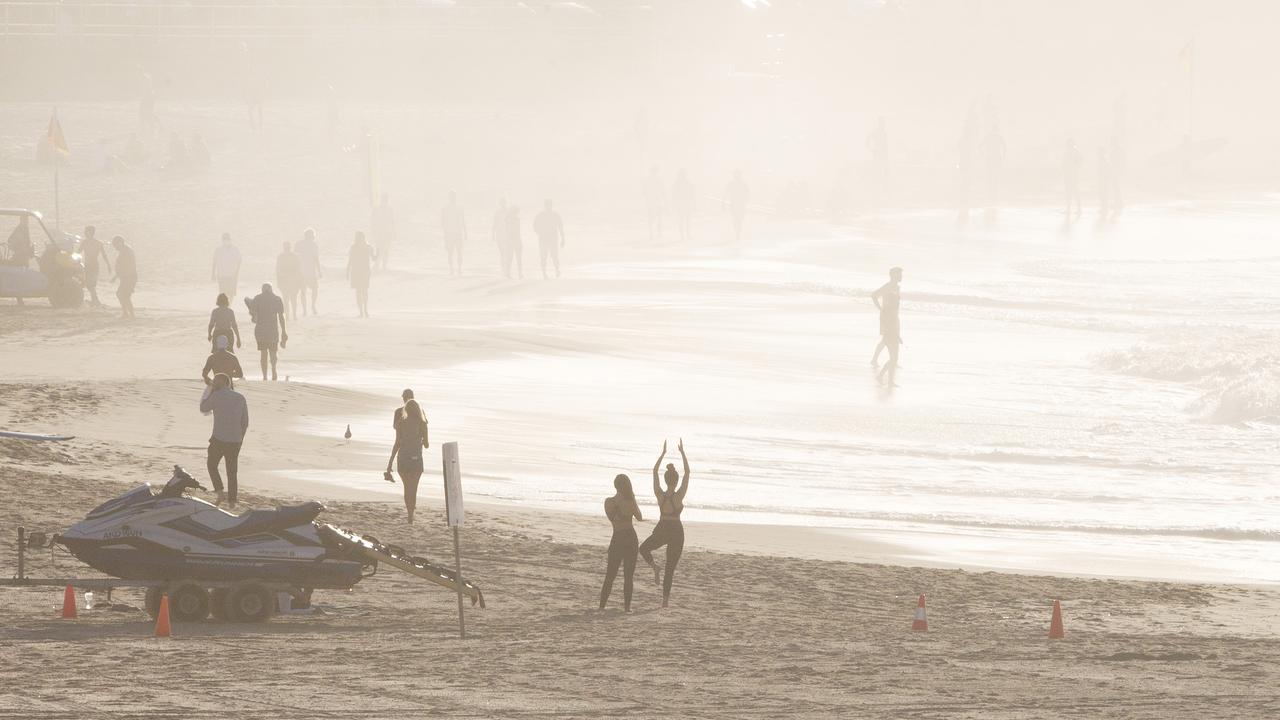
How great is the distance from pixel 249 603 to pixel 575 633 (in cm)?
211

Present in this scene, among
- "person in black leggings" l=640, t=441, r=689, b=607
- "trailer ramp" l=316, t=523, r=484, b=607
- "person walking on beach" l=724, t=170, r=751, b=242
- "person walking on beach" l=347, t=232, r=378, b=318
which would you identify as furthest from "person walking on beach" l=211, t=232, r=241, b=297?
"person in black leggings" l=640, t=441, r=689, b=607

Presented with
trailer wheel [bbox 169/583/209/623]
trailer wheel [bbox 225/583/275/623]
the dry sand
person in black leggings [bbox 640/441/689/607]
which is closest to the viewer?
the dry sand

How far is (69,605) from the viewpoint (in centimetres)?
1148

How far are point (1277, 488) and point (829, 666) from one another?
400 inches

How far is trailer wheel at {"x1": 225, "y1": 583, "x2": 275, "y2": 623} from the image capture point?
38.4 feet

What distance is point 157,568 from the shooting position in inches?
455

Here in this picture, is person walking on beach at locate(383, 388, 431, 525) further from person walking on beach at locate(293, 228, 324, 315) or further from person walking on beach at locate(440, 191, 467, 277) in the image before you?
person walking on beach at locate(440, 191, 467, 277)

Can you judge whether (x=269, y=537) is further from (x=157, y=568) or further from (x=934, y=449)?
(x=934, y=449)

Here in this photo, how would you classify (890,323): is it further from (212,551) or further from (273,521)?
(212,551)

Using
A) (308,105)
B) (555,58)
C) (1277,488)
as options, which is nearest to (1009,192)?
(555,58)

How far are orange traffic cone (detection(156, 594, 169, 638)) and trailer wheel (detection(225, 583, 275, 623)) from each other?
2.35ft

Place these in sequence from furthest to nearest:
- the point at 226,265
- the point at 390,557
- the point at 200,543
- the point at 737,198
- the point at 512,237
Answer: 1. the point at 737,198
2. the point at 512,237
3. the point at 226,265
4. the point at 390,557
5. the point at 200,543

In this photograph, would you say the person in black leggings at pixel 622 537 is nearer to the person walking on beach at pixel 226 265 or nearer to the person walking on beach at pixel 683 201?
the person walking on beach at pixel 226 265

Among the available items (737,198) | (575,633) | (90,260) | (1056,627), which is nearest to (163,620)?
(575,633)
